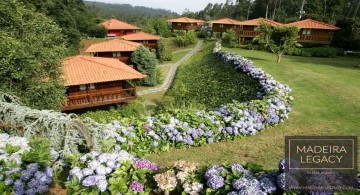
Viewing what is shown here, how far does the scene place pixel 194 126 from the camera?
10727 mm

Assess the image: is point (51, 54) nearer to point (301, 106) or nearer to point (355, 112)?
point (301, 106)

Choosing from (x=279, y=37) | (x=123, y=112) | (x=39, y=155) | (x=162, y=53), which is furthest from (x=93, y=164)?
(x=162, y=53)

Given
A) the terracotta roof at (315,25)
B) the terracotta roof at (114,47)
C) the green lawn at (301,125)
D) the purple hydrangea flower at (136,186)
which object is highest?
the terracotta roof at (315,25)

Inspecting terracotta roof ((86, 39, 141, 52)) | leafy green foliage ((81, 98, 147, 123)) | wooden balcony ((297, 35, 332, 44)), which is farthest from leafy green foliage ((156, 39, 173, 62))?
leafy green foliage ((81, 98, 147, 123))

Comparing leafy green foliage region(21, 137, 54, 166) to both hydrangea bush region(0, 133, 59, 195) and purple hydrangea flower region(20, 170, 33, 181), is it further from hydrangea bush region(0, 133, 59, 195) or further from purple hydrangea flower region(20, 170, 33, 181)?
purple hydrangea flower region(20, 170, 33, 181)

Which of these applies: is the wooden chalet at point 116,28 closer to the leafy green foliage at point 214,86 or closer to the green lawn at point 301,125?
the leafy green foliage at point 214,86

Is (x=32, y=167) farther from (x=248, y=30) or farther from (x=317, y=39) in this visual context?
(x=248, y=30)

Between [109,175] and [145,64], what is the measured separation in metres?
31.1

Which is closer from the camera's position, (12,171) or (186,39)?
(12,171)

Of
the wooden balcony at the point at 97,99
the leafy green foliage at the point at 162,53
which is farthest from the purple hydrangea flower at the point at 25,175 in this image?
the leafy green foliage at the point at 162,53

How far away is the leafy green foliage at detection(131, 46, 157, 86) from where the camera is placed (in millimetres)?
35594

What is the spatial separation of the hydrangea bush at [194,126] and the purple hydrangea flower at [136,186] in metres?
3.42

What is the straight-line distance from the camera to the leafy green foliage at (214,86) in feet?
61.4

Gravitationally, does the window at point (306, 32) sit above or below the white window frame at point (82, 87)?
above
